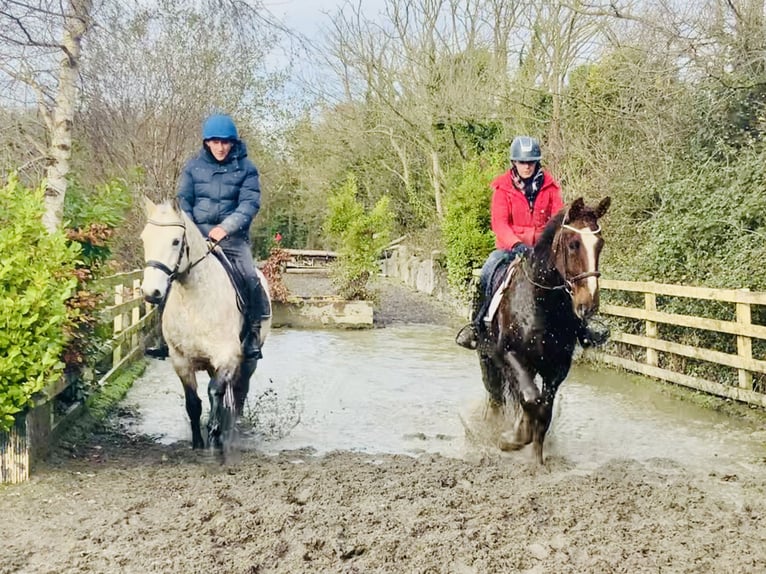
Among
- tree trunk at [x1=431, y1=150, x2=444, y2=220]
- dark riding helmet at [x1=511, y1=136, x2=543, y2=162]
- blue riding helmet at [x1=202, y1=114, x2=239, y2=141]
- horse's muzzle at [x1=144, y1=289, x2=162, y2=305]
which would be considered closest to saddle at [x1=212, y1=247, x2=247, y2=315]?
blue riding helmet at [x1=202, y1=114, x2=239, y2=141]

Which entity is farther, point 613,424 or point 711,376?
point 711,376

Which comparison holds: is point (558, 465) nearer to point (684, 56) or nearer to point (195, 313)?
point (195, 313)

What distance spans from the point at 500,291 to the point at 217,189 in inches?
99.7

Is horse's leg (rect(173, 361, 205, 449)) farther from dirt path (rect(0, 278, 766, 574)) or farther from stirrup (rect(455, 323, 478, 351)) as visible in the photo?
stirrup (rect(455, 323, 478, 351))

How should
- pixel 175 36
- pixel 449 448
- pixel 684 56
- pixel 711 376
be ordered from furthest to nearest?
pixel 175 36, pixel 684 56, pixel 711 376, pixel 449 448

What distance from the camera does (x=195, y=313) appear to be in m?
6.60

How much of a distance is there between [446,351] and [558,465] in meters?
7.52

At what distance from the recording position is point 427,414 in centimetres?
899

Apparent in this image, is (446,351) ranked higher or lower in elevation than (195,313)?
lower

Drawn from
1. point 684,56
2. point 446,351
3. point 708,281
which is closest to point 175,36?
point 446,351

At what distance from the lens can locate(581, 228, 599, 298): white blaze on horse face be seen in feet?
19.0

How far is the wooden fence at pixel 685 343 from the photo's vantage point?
897 cm

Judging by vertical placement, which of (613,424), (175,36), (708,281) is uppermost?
(175,36)

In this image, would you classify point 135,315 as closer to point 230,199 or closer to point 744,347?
point 230,199
